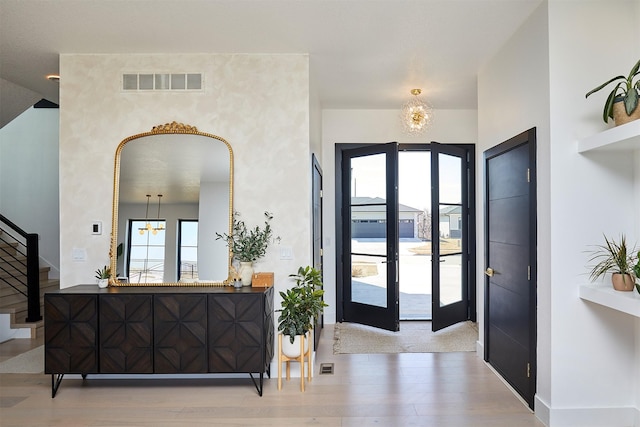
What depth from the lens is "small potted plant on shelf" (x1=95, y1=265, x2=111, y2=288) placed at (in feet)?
11.6

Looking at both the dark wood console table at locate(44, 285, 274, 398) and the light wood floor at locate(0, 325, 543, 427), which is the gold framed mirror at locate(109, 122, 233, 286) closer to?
the dark wood console table at locate(44, 285, 274, 398)

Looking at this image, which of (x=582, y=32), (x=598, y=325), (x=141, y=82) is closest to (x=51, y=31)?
(x=141, y=82)

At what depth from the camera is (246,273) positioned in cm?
355

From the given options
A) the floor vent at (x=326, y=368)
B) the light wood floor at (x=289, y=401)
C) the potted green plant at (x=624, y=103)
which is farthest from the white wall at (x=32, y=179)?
the potted green plant at (x=624, y=103)

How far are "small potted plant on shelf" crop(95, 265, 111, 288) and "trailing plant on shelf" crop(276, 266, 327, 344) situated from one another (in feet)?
4.90

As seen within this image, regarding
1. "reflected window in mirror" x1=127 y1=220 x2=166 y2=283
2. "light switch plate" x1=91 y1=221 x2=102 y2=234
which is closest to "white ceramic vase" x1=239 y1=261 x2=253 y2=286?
"reflected window in mirror" x1=127 y1=220 x2=166 y2=283

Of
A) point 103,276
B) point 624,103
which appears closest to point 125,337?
point 103,276

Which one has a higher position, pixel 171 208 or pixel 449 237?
pixel 171 208

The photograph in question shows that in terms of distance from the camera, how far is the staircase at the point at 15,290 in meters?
4.99

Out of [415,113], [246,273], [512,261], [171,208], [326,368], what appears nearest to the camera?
[512,261]

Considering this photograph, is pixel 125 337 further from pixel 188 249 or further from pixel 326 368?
pixel 326 368

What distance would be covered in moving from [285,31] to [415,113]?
7.14 feet

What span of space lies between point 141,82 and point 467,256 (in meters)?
4.35

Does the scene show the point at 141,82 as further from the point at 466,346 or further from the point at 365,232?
the point at 466,346
